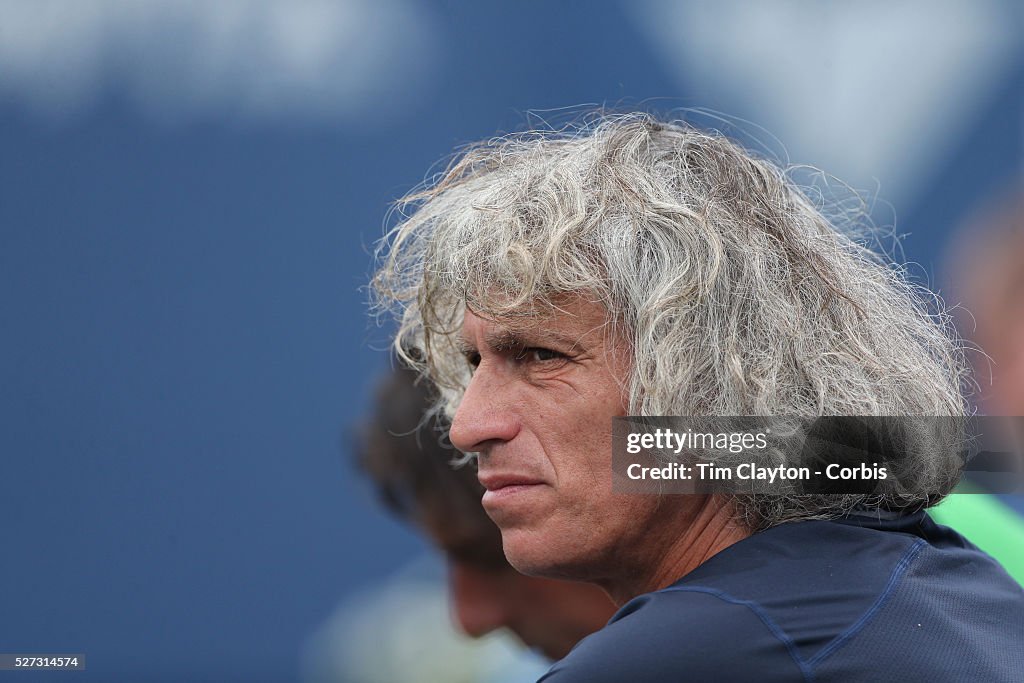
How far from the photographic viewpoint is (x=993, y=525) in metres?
2.06

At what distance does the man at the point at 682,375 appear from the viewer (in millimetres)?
1192

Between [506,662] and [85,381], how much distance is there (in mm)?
974

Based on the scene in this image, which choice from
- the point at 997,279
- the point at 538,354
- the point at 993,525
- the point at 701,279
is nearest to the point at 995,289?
the point at 997,279

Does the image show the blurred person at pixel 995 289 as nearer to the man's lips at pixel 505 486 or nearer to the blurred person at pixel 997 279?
the blurred person at pixel 997 279

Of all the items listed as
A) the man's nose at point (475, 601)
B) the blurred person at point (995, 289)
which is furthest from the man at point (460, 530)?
the blurred person at point (995, 289)

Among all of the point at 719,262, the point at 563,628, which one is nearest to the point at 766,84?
the point at 719,262

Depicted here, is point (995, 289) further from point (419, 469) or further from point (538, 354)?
point (419, 469)

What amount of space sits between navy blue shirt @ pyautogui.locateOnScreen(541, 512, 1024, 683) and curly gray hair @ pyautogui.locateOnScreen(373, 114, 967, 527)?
0.34 ft

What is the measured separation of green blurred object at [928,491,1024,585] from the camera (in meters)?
2.02

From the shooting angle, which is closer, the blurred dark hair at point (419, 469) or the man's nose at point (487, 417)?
the man's nose at point (487, 417)

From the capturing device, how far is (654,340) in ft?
4.19

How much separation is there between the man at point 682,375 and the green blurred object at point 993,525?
0.68 m

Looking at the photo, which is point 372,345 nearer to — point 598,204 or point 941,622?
point 598,204

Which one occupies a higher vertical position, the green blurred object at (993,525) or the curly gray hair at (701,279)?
the curly gray hair at (701,279)
